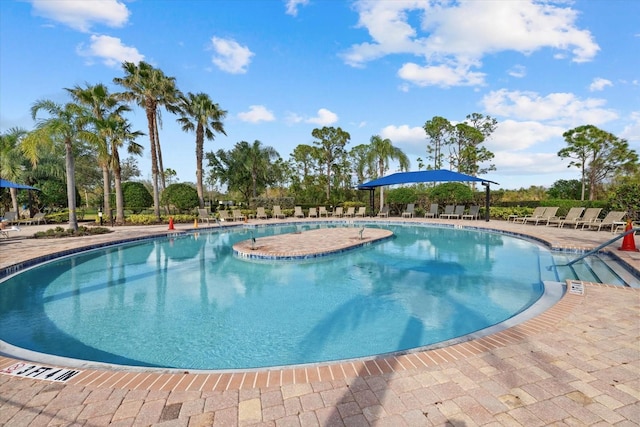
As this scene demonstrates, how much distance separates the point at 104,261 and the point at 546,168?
36371 mm

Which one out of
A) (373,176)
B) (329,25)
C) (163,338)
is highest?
(329,25)

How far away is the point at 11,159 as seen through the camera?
19.7 m

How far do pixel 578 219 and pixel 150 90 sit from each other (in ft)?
74.4

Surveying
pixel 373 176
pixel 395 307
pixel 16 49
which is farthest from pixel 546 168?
pixel 16 49

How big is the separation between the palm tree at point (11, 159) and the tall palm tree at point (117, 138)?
23.9 ft

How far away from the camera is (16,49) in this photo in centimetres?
1002

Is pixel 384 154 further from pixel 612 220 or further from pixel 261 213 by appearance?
pixel 612 220

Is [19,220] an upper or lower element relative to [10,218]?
lower

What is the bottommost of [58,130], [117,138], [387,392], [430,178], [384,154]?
[387,392]

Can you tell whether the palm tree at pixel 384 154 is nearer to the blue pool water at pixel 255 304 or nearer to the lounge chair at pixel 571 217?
→ the lounge chair at pixel 571 217

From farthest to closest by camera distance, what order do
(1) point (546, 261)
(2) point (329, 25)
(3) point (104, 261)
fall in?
(2) point (329, 25) < (3) point (104, 261) < (1) point (546, 261)

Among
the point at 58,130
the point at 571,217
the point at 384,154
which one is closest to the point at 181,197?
the point at 58,130

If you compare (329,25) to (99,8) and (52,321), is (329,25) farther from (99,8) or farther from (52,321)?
(52,321)

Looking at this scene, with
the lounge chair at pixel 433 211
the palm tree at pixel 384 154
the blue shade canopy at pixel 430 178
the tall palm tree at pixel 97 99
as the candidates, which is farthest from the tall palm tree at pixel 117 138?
the palm tree at pixel 384 154
